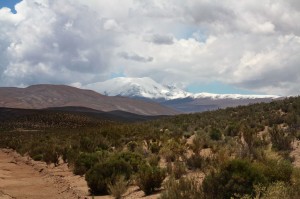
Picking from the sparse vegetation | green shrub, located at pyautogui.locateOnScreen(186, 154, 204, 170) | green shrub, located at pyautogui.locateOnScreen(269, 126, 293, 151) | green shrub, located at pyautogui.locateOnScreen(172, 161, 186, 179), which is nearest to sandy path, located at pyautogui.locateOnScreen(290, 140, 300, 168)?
the sparse vegetation

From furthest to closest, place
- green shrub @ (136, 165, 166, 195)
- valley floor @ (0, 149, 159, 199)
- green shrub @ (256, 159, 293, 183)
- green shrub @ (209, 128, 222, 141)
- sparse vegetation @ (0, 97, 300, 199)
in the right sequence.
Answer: green shrub @ (209, 128, 222, 141) → valley floor @ (0, 149, 159, 199) → green shrub @ (136, 165, 166, 195) → green shrub @ (256, 159, 293, 183) → sparse vegetation @ (0, 97, 300, 199)

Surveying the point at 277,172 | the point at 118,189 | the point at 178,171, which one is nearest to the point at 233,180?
the point at 277,172

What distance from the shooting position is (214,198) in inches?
415

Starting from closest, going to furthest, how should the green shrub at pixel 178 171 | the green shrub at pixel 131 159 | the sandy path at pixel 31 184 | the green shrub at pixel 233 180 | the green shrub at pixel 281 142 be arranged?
the green shrub at pixel 233 180 < the green shrub at pixel 178 171 < the sandy path at pixel 31 184 < the green shrub at pixel 131 159 < the green shrub at pixel 281 142

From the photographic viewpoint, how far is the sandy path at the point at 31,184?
15.5m

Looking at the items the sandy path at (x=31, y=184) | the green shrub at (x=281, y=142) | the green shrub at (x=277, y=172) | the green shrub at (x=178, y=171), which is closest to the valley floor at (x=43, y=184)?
the sandy path at (x=31, y=184)

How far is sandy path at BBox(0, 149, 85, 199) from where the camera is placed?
51.0 feet

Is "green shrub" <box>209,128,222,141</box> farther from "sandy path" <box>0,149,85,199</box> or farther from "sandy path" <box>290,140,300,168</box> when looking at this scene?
"sandy path" <box>0,149,85,199</box>

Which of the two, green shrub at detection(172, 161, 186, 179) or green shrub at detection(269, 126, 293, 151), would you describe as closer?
green shrub at detection(172, 161, 186, 179)

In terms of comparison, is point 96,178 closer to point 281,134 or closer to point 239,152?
point 239,152

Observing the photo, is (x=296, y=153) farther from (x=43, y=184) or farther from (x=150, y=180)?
(x=43, y=184)

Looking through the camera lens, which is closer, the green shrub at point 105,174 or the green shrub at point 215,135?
the green shrub at point 105,174

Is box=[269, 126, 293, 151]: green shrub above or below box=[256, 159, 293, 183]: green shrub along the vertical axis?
above

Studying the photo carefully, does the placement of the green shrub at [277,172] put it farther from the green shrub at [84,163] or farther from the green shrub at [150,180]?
the green shrub at [84,163]
